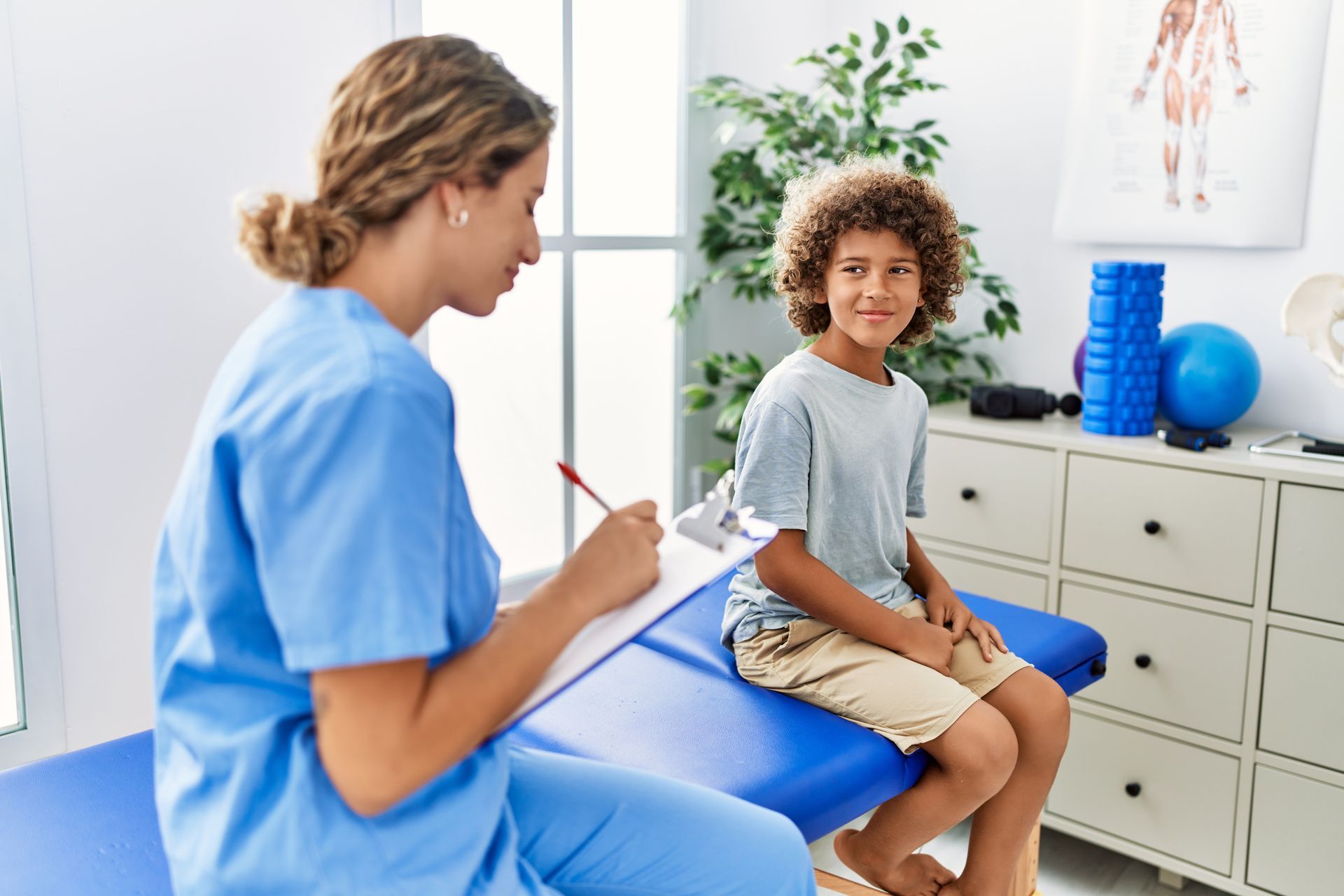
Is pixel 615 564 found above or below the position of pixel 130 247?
below

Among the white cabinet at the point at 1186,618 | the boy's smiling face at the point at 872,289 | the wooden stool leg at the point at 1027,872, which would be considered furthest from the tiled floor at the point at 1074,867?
the boy's smiling face at the point at 872,289

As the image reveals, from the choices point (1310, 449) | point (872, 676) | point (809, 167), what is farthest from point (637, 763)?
point (809, 167)

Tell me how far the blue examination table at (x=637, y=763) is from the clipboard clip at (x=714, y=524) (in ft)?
0.90

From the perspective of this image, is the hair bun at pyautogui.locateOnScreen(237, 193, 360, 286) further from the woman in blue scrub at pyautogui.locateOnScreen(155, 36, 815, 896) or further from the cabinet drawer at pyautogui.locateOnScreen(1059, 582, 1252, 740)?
the cabinet drawer at pyautogui.locateOnScreen(1059, 582, 1252, 740)

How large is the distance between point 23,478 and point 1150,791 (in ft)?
6.51

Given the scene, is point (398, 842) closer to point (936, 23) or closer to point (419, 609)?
point (419, 609)

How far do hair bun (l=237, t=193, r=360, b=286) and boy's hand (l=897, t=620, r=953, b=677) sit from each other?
3.04 feet

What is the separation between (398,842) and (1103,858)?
5.89ft

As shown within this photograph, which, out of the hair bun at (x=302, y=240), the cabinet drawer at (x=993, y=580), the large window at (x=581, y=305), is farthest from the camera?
the large window at (x=581, y=305)

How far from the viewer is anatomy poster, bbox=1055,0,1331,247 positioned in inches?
86.4

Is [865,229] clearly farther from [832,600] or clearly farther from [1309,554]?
[1309,554]

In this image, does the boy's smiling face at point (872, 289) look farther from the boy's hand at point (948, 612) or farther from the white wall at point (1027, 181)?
the white wall at point (1027, 181)

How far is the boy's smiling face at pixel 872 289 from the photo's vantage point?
154 cm

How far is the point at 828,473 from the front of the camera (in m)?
1.50
